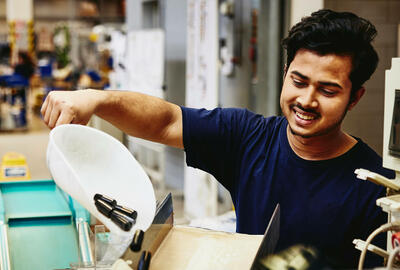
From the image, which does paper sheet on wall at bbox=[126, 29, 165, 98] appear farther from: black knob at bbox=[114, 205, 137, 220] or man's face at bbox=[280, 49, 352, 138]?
black knob at bbox=[114, 205, 137, 220]

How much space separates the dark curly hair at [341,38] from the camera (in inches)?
59.0

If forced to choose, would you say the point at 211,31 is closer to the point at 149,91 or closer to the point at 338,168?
the point at 149,91

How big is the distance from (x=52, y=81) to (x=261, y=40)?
30.2 feet

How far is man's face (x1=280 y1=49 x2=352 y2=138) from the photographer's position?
147cm

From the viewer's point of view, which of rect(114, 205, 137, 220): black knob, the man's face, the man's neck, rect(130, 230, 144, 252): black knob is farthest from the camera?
the man's neck

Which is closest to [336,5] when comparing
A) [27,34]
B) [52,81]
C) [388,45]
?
[388,45]

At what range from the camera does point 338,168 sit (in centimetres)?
161

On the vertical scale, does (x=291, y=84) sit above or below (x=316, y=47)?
below

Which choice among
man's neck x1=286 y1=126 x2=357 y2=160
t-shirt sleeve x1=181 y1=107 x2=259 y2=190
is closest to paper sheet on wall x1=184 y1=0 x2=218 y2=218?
t-shirt sleeve x1=181 y1=107 x2=259 y2=190

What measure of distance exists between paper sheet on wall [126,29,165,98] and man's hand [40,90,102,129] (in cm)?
381

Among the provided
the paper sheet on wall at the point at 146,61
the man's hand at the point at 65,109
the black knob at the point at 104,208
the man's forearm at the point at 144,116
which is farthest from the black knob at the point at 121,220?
the paper sheet on wall at the point at 146,61

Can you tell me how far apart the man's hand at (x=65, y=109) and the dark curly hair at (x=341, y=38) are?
63cm

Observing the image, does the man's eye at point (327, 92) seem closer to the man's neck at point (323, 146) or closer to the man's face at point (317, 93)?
the man's face at point (317, 93)

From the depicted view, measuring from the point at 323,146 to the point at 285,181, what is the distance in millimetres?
154
